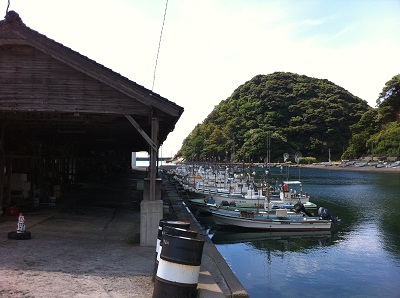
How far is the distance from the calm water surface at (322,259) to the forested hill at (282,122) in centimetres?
7903

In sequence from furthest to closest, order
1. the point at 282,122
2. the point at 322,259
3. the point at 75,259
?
1. the point at 282,122
2. the point at 322,259
3. the point at 75,259

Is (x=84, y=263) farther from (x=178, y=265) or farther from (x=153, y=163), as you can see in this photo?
(x=178, y=265)

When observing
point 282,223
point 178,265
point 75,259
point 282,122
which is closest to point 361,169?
point 282,122

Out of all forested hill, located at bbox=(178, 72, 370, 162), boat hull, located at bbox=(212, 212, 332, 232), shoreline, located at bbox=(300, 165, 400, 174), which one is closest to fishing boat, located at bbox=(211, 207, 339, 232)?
boat hull, located at bbox=(212, 212, 332, 232)

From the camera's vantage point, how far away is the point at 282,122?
121875 mm

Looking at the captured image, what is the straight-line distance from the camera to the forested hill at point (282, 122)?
114m

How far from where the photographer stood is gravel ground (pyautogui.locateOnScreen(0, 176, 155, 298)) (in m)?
6.33

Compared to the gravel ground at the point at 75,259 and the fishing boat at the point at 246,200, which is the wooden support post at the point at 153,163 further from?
the fishing boat at the point at 246,200

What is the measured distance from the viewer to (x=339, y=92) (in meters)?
128

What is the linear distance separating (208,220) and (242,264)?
9.86 meters

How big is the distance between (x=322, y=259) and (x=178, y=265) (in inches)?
549

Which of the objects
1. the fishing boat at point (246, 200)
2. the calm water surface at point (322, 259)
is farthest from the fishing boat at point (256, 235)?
the fishing boat at point (246, 200)

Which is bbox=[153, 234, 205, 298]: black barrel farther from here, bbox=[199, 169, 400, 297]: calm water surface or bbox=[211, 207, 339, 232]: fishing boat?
bbox=[211, 207, 339, 232]: fishing boat

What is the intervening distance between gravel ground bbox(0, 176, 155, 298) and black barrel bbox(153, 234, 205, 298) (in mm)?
963
